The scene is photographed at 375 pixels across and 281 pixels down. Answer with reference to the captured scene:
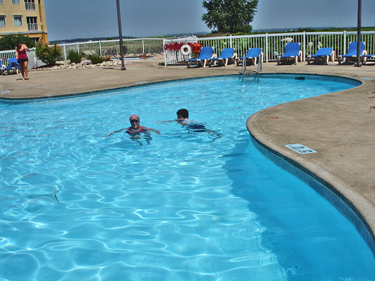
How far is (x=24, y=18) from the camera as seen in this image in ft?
158

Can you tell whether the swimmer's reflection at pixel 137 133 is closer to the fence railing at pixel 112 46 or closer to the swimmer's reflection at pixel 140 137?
the swimmer's reflection at pixel 140 137

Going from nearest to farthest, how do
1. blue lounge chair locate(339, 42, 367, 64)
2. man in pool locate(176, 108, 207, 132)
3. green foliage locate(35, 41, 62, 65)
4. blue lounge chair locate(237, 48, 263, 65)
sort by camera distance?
man in pool locate(176, 108, 207, 132)
blue lounge chair locate(339, 42, 367, 64)
blue lounge chair locate(237, 48, 263, 65)
green foliage locate(35, 41, 62, 65)

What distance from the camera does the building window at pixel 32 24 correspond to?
48.8 meters

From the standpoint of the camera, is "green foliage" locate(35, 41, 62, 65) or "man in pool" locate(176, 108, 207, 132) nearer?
"man in pool" locate(176, 108, 207, 132)

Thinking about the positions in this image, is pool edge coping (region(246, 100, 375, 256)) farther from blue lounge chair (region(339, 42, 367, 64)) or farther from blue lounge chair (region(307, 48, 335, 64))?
blue lounge chair (region(307, 48, 335, 64))

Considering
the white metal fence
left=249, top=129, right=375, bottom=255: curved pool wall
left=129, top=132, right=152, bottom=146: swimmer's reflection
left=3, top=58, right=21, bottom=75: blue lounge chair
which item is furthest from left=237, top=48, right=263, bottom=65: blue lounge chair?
left=249, top=129, right=375, bottom=255: curved pool wall

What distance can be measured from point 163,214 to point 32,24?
5204 centimetres

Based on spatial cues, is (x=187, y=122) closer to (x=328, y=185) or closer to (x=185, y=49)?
(x=328, y=185)

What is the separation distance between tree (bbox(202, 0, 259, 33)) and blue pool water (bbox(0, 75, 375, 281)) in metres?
45.0

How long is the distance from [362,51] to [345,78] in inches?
182

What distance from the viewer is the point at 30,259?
3424mm

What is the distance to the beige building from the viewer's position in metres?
47.1

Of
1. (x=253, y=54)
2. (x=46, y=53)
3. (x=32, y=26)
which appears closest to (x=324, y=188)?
(x=253, y=54)

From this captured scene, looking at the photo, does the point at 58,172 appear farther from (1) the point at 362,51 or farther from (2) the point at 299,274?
(1) the point at 362,51
